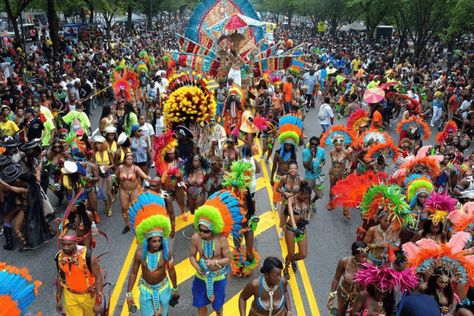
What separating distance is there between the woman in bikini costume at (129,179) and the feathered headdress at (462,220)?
5109mm

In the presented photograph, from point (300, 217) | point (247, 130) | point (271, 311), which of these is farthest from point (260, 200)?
point (271, 311)

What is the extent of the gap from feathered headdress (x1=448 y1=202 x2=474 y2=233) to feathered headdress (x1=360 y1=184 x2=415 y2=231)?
0.55m

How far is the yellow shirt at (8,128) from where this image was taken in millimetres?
10633

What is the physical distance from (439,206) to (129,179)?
529 centimetres

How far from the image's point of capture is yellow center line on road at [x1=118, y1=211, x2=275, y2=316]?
21.7 ft

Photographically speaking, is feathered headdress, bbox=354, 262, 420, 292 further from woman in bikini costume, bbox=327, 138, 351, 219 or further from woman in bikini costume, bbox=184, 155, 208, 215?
woman in bikini costume, bbox=327, 138, 351, 219

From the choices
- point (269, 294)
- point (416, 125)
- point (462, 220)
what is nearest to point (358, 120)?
point (416, 125)

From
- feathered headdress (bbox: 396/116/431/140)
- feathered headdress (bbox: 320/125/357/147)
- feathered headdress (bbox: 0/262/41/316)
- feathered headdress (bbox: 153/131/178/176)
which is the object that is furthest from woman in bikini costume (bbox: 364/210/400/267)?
feathered headdress (bbox: 396/116/431/140)

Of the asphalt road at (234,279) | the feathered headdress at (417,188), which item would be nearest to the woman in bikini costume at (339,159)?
the asphalt road at (234,279)

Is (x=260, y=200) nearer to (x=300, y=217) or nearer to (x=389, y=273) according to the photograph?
(x=300, y=217)

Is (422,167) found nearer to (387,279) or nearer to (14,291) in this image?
(387,279)

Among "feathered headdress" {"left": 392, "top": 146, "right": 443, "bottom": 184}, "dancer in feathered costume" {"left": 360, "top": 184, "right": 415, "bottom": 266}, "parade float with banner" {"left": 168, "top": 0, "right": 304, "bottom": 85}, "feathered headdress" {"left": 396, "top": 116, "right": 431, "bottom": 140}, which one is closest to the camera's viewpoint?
"dancer in feathered costume" {"left": 360, "top": 184, "right": 415, "bottom": 266}

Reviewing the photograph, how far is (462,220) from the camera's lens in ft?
20.3

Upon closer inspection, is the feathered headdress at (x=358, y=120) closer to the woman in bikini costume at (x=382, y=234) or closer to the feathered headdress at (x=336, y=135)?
the feathered headdress at (x=336, y=135)
